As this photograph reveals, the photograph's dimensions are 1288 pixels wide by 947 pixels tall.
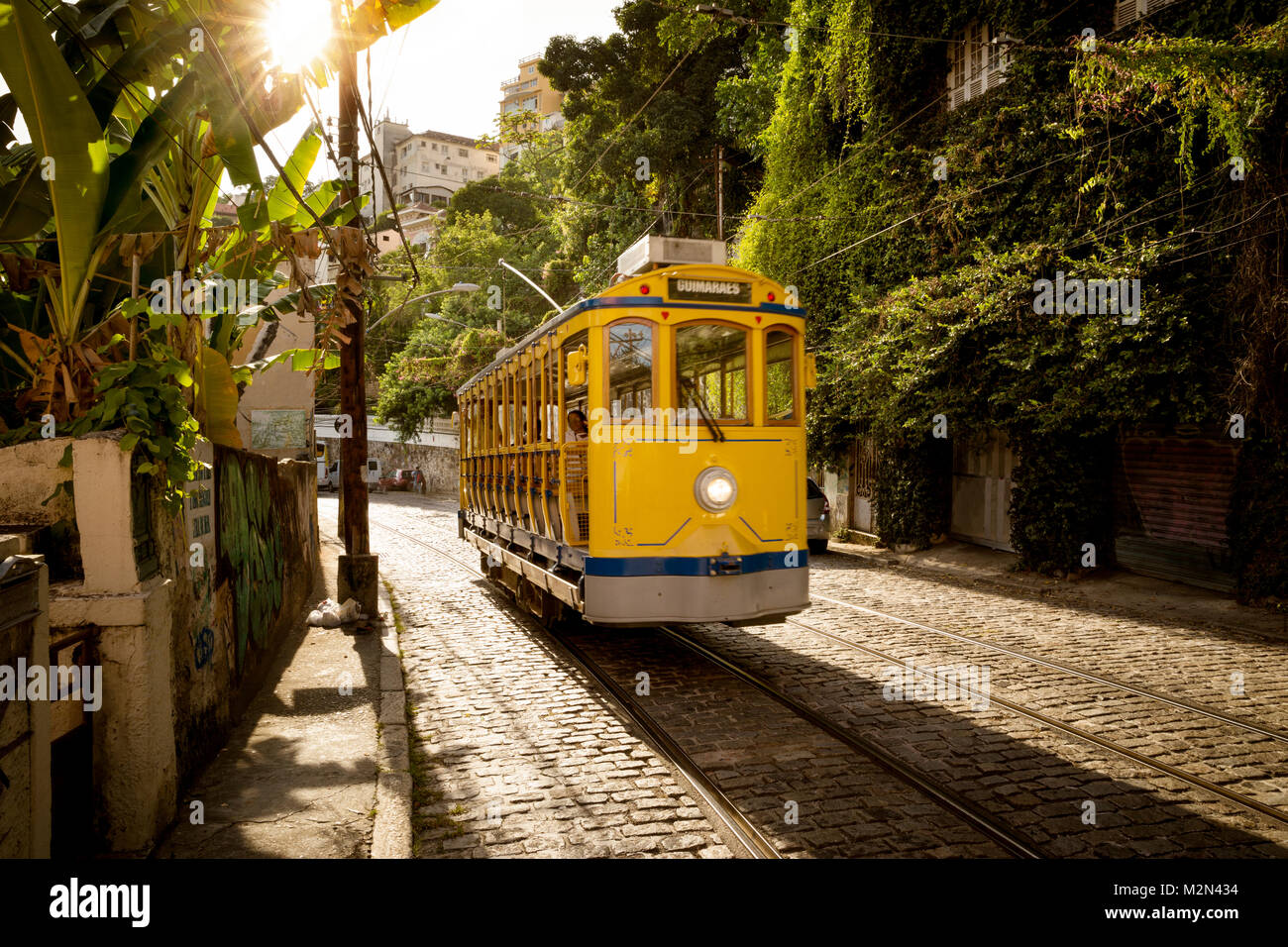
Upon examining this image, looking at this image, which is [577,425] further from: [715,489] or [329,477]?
[329,477]

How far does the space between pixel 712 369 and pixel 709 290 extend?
2.51 ft

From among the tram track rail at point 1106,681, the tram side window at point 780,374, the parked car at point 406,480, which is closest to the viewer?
the tram track rail at point 1106,681

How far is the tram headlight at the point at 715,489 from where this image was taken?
827 cm

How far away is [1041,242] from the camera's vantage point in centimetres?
1472

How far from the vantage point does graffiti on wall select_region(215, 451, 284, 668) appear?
7.44 metres

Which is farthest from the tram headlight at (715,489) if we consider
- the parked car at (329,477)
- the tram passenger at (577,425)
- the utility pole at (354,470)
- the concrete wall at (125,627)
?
the parked car at (329,477)

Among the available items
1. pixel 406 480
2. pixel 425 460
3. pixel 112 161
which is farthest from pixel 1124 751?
pixel 425 460

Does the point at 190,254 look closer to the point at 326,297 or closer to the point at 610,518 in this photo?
the point at 326,297

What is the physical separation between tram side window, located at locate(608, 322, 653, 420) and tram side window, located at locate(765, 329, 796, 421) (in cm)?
121

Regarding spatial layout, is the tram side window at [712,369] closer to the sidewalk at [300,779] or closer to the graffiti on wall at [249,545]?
the sidewalk at [300,779]

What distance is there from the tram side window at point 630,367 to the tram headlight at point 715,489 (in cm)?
85

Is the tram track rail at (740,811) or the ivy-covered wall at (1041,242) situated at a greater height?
→ the ivy-covered wall at (1041,242)

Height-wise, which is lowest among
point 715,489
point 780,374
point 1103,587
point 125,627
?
point 1103,587
